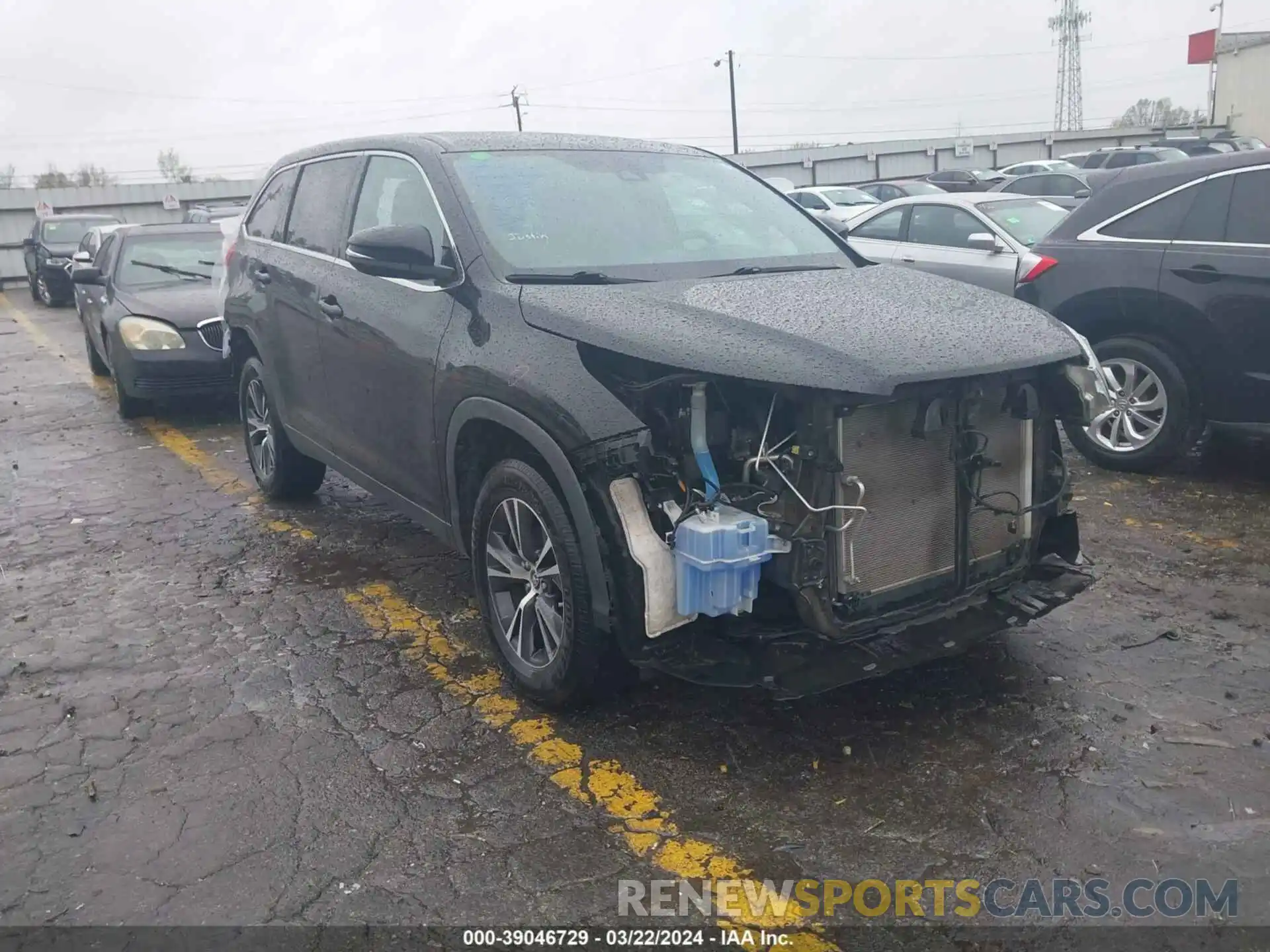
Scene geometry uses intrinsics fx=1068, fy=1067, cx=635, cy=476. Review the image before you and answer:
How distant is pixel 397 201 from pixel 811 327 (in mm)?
2105

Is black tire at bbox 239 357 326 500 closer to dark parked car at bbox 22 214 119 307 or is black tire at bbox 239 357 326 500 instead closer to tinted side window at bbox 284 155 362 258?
tinted side window at bbox 284 155 362 258

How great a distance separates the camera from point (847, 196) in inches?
906

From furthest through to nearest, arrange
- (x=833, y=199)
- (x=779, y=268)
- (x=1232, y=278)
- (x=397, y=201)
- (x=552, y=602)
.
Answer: (x=833, y=199)
(x=1232, y=278)
(x=397, y=201)
(x=779, y=268)
(x=552, y=602)

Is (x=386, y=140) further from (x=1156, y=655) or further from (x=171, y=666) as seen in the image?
(x=1156, y=655)

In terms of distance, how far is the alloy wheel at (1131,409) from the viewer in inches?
241

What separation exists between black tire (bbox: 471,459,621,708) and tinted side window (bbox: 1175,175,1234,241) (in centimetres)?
449

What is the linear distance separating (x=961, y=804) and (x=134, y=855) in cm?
234

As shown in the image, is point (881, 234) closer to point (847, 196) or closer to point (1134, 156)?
point (847, 196)

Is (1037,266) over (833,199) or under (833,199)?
under

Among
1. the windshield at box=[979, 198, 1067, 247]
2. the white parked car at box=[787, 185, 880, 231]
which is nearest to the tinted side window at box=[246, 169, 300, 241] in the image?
the windshield at box=[979, 198, 1067, 247]

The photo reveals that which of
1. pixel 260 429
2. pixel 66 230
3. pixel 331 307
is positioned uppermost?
pixel 66 230

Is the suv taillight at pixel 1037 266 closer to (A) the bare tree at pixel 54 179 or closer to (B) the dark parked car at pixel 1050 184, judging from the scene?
(B) the dark parked car at pixel 1050 184

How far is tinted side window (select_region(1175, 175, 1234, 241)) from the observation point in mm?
5930

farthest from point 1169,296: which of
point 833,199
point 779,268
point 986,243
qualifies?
point 833,199
